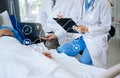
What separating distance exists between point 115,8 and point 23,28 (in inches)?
107

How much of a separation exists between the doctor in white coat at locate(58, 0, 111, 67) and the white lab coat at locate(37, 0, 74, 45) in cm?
18

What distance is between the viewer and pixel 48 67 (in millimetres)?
1181

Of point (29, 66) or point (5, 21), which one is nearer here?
point (29, 66)

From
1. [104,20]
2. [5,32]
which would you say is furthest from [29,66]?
[104,20]

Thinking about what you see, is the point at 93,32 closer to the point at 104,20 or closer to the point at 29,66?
the point at 104,20

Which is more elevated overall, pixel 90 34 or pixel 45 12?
pixel 45 12

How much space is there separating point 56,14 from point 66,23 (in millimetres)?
353

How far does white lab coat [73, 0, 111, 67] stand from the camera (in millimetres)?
1893

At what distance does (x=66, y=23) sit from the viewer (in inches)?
78.9

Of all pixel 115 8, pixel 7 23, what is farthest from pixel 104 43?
pixel 115 8

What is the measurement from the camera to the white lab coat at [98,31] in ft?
6.21

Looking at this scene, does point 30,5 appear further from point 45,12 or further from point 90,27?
point 90,27

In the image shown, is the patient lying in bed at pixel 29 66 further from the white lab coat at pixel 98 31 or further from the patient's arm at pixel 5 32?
the white lab coat at pixel 98 31

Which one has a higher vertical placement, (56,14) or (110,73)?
(56,14)
